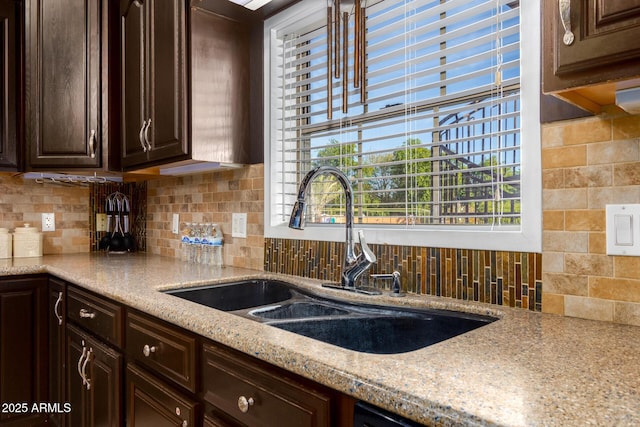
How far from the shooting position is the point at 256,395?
97cm

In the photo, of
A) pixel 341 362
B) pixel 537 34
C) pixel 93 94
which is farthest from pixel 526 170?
pixel 93 94

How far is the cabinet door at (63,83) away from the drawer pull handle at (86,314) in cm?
95

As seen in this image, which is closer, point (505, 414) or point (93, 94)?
point (505, 414)

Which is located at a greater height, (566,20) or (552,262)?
(566,20)

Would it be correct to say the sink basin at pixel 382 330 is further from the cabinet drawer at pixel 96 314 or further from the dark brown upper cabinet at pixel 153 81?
the dark brown upper cabinet at pixel 153 81

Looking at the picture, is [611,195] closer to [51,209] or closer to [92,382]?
[92,382]

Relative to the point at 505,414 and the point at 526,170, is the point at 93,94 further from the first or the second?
the point at 505,414

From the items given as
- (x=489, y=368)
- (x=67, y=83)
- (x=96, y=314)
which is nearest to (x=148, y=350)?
(x=96, y=314)

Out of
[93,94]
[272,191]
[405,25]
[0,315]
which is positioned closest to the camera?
[405,25]

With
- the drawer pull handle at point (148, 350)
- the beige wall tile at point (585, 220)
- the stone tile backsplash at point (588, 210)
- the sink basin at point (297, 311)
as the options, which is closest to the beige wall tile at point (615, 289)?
the stone tile backsplash at point (588, 210)

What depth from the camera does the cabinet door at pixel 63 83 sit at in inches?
96.7

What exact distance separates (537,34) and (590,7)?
44cm

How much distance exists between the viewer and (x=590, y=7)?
78 centimetres

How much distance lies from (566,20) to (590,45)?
68 mm
